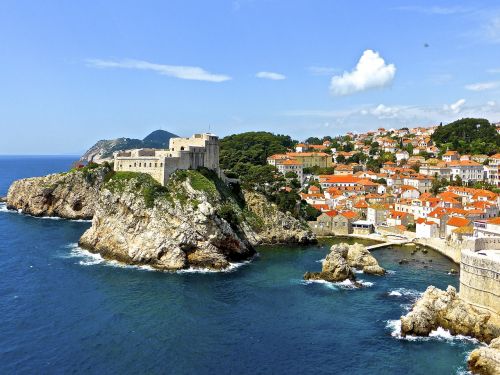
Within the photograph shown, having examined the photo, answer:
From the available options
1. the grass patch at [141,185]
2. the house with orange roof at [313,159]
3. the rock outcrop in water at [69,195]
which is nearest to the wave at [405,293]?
the grass patch at [141,185]

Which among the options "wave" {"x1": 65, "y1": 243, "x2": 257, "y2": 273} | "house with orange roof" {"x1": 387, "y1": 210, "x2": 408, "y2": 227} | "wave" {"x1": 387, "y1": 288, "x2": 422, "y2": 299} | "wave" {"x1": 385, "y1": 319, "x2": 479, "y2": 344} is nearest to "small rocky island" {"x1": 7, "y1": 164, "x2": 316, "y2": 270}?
"wave" {"x1": 65, "y1": 243, "x2": 257, "y2": 273}

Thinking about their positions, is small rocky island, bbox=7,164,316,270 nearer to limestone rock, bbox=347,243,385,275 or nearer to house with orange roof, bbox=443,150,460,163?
limestone rock, bbox=347,243,385,275

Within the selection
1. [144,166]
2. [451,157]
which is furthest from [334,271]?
[451,157]

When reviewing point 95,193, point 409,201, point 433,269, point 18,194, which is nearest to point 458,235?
point 433,269

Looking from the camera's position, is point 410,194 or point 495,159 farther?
point 495,159

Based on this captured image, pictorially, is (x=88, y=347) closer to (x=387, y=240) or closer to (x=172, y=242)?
(x=172, y=242)

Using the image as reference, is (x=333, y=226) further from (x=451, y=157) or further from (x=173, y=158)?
(x=451, y=157)

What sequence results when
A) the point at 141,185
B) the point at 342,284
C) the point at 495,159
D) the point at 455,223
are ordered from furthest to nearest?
1. the point at 495,159
2. the point at 455,223
3. the point at 141,185
4. the point at 342,284
